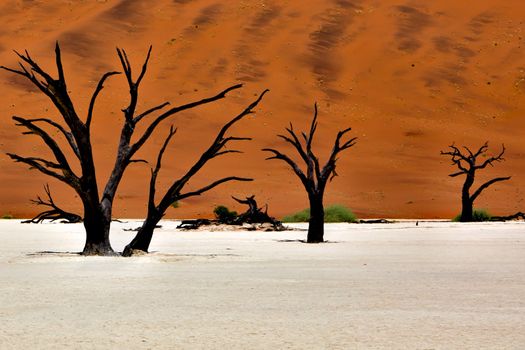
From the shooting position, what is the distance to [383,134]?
6525 centimetres

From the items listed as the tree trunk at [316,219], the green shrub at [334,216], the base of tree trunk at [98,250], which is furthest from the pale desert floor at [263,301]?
the green shrub at [334,216]

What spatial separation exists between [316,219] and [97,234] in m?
7.20

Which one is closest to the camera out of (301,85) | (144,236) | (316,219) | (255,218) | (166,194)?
(166,194)

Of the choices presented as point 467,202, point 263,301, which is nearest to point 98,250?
point 263,301

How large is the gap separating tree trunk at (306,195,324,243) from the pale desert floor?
424 cm

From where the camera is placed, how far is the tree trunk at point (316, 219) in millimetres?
21781

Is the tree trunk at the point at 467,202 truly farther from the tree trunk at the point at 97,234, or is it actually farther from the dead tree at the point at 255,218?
the tree trunk at the point at 97,234

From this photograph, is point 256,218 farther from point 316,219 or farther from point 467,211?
point 467,211

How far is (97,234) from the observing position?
52.9 ft

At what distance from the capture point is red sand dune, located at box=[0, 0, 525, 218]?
56469 millimetres

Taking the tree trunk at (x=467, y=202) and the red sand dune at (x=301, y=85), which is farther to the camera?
the red sand dune at (x=301, y=85)

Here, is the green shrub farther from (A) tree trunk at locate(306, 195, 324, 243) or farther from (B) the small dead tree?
(A) tree trunk at locate(306, 195, 324, 243)

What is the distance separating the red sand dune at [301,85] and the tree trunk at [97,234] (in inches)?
1357

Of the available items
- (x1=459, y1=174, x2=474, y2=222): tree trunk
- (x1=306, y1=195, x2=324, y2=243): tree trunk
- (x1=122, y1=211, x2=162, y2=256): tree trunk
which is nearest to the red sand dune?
(x1=459, y1=174, x2=474, y2=222): tree trunk
